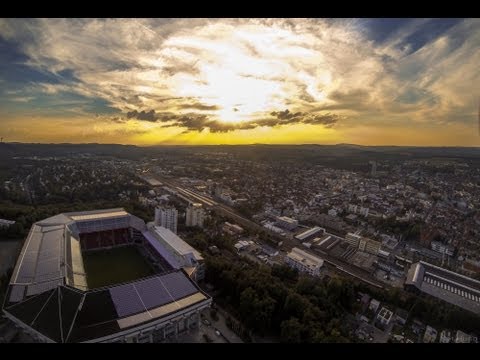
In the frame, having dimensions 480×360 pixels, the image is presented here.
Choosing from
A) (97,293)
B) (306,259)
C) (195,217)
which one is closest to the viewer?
(97,293)

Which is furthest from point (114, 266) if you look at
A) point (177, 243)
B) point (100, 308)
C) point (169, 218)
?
point (100, 308)

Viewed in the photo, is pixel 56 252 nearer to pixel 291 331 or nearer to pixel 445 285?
pixel 291 331

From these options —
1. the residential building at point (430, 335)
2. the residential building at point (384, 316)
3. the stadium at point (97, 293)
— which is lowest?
the residential building at point (430, 335)

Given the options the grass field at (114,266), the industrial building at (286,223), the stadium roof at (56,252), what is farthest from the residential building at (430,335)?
the stadium roof at (56,252)

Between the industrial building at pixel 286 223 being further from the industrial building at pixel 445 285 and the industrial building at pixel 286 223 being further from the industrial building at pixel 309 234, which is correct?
the industrial building at pixel 445 285

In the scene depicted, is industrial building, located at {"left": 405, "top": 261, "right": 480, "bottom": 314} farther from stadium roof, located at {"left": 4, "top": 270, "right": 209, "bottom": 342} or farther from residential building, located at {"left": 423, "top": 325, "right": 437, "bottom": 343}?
stadium roof, located at {"left": 4, "top": 270, "right": 209, "bottom": 342}
